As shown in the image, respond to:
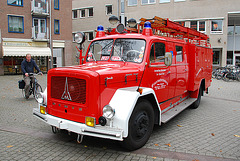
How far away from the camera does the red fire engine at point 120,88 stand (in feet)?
12.3

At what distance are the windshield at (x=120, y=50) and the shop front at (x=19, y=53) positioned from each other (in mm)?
19827

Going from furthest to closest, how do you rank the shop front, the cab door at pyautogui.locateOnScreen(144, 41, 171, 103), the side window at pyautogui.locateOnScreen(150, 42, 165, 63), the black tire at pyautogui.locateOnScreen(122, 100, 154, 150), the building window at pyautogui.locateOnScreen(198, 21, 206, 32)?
1. the building window at pyautogui.locateOnScreen(198, 21, 206, 32)
2. the shop front
3. the side window at pyautogui.locateOnScreen(150, 42, 165, 63)
4. the cab door at pyautogui.locateOnScreen(144, 41, 171, 103)
5. the black tire at pyautogui.locateOnScreen(122, 100, 154, 150)

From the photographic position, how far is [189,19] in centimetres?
Answer: 2584

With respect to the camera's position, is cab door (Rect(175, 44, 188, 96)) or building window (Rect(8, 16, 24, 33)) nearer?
cab door (Rect(175, 44, 188, 96))

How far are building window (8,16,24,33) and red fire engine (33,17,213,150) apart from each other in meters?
21.2

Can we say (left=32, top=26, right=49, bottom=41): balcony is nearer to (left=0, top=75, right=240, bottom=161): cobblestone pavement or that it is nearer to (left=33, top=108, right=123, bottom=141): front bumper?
(left=0, top=75, right=240, bottom=161): cobblestone pavement

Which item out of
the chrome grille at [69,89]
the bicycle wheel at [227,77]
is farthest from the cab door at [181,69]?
the bicycle wheel at [227,77]

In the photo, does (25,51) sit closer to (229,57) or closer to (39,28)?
(39,28)

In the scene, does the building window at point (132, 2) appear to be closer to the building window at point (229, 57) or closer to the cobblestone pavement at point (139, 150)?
the building window at point (229, 57)

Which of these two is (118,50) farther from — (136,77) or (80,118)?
(80,118)

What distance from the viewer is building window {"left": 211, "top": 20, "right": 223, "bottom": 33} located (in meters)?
25.0

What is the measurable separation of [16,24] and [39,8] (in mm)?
3249

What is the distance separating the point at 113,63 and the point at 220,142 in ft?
9.91

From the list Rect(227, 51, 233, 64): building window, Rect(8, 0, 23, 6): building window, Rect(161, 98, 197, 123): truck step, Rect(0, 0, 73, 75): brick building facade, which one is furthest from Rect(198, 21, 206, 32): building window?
Rect(8, 0, 23, 6): building window
